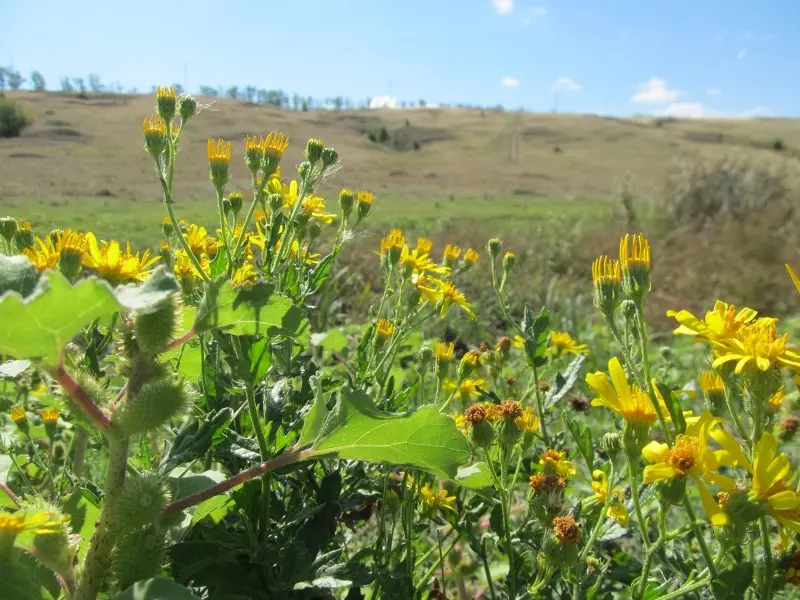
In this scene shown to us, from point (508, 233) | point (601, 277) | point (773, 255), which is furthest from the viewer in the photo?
point (508, 233)

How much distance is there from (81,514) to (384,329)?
960mm

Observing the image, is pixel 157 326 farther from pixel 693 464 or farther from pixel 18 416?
pixel 18 416

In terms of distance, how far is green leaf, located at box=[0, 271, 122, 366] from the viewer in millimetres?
603

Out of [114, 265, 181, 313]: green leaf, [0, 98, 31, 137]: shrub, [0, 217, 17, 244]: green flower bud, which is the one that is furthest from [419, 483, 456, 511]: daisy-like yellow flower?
[0, 98, 31, 137]: shrub

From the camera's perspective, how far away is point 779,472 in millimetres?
889

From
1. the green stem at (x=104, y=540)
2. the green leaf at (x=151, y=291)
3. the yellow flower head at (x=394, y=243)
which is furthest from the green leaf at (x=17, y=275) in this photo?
the yellow flower head at (x=394, y=243)

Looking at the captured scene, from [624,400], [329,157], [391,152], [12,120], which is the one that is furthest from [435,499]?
[391,152]

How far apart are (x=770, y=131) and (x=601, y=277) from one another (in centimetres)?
7476

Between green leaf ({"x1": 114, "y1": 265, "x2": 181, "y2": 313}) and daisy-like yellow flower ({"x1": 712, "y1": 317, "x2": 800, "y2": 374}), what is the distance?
77cm

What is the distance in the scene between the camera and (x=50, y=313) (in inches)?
24.5

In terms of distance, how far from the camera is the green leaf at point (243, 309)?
759mm

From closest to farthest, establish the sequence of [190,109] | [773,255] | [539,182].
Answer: [190,109] → [773,255] → [539,182]

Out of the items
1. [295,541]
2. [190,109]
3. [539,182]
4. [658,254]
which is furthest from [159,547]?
[539,182]

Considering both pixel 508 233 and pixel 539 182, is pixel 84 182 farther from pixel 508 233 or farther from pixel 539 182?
pixel 539 182
